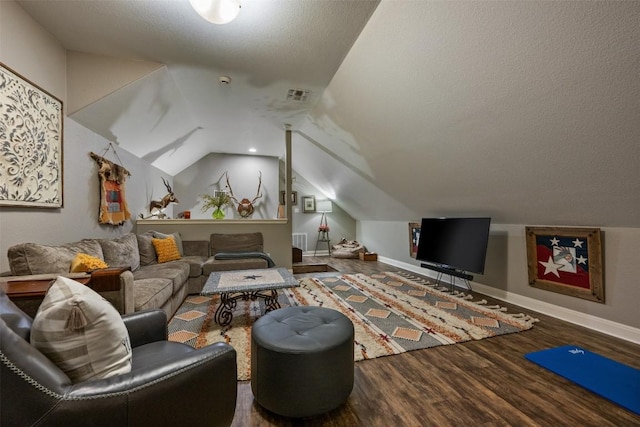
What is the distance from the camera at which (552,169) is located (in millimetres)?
2346

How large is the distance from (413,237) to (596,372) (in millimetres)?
3318

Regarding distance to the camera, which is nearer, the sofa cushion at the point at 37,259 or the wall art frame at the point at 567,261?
the sofa cushion at the point at 37,259

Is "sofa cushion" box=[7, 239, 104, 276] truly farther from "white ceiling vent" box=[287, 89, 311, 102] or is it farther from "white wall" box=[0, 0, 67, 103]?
"white ceiling vent" box=[287, 89, 311, 102]

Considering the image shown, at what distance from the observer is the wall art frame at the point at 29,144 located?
185 centimetres

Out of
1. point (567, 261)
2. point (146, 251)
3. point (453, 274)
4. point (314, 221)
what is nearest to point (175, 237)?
point (146, 251)

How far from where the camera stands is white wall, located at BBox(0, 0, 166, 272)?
1.91m

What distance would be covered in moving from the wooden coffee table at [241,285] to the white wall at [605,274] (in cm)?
274

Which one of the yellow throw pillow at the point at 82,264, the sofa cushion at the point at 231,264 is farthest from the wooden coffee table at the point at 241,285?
the yellow throw pillow at the point at 82,264

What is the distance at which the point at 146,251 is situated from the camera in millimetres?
3463

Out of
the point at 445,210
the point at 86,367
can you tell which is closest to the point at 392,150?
the point at 445,210

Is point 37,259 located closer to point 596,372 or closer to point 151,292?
point 151,292

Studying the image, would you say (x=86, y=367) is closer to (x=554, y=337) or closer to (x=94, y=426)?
(x=94, y=426)

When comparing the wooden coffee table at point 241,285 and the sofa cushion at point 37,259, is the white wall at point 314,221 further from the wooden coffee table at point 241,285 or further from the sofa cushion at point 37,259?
the sofa cushion at point 37,259

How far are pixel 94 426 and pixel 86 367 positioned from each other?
21 centimetres
